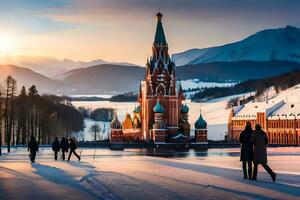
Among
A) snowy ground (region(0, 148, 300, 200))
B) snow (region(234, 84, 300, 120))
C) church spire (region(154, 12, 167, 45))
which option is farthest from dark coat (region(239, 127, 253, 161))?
snow (region(234, 84, 300, 120))

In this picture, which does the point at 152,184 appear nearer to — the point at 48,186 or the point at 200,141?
the point at 48,186

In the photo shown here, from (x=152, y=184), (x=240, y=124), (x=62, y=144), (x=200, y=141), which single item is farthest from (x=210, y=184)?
(x=240, y=124)

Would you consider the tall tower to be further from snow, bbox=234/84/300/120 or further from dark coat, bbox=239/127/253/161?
dark coat, bbox=239/127/253/161

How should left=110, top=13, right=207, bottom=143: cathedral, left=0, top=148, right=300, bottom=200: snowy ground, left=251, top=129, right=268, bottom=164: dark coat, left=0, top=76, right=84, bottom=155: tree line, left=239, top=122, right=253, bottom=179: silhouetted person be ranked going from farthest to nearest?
left=110, top=13, right=207, bottom=143: cathedral < left=0, top=76, right=84, bottom=155: tree line < left=239, top=122, right=253, bottom=179: silhouetted person < left=251, top=129, right=268, bottom=164: dark coat < left=0, top=148, right=300, bottom=200: snowy ground

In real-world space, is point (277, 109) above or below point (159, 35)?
below

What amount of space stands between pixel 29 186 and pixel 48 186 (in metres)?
0.67

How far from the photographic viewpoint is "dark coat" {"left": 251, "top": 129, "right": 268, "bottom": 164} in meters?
25.9

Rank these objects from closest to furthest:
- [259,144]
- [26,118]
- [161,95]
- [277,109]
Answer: [259,144], [26,118], [161,95], [277,109]

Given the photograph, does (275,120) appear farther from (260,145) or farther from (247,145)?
(260,145)

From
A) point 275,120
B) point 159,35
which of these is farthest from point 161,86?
point 275,120

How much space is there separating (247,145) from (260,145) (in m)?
0.95

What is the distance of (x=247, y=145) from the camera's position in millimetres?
26875

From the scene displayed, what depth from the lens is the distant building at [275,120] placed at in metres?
162

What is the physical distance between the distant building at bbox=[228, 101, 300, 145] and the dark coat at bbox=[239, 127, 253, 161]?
437 ft
